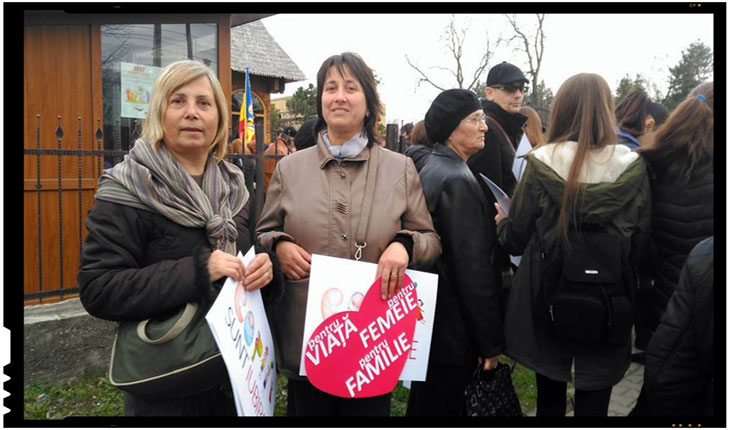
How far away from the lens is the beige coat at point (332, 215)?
2.06 metres

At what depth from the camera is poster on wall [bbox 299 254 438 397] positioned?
6.35 feet

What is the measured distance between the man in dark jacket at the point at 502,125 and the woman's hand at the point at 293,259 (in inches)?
70.6

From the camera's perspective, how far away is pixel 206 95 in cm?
190

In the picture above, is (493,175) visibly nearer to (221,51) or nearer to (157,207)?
(157,207)

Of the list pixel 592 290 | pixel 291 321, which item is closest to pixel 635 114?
pixel 592 290

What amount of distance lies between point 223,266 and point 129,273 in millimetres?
295

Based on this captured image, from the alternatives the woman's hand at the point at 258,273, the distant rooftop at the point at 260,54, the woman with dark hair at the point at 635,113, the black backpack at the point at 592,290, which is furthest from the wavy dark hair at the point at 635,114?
the distant rooftop at the point at 260,54

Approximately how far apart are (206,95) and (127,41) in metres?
4.51

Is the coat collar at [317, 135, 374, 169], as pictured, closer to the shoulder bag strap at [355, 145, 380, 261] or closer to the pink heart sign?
the shoulder bag strap at [355, 145, 380, 261]

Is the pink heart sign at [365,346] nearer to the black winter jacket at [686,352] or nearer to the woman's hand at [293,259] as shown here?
the woman's hand at [293,259]

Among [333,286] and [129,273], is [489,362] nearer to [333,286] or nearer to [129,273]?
[333,286]

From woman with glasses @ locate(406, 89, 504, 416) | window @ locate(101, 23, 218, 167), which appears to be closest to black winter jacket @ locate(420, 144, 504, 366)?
woman with glasses @ locate(406, 89, 504, 416)

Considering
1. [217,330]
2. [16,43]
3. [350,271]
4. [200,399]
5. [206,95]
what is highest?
[16,43]

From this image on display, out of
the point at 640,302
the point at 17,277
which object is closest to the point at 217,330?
the point at 17,277
